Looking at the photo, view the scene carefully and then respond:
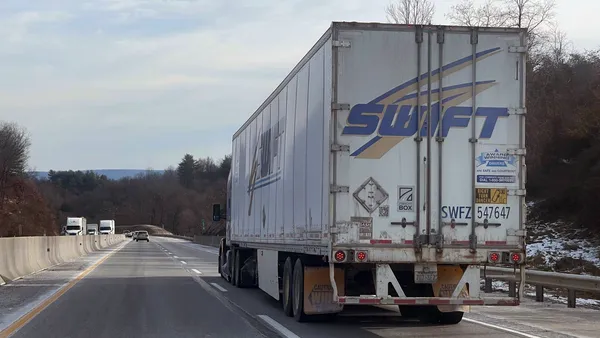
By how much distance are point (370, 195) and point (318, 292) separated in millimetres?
2264

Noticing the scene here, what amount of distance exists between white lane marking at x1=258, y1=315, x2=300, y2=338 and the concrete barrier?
1109cm

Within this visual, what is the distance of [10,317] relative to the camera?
14.0 m

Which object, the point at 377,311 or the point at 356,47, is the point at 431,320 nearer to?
the point at 377,311

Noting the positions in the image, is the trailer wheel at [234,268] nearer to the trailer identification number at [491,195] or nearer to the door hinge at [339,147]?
the door hinge at [339,147]

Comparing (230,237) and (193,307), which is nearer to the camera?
(193,307)

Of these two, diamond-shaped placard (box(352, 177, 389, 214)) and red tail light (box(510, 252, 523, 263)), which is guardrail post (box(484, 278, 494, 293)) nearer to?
red tail light (box(510, 252, 523, 263))

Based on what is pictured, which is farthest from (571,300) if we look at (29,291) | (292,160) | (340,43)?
(29,291)

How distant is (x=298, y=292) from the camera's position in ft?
43.7

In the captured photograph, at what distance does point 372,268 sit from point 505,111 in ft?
9.68

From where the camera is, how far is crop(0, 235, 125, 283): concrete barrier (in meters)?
23.3

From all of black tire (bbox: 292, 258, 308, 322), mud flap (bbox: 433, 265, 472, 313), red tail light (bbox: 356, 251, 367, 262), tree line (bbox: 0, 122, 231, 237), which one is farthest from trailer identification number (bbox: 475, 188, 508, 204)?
tree line (bbox: 0, 122, 231, 237)

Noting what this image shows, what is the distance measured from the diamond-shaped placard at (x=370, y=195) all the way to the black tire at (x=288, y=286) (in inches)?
126

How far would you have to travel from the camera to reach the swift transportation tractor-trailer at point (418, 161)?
11.3 meters

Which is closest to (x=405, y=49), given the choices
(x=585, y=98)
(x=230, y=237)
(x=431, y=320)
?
(x=431, y=320)
